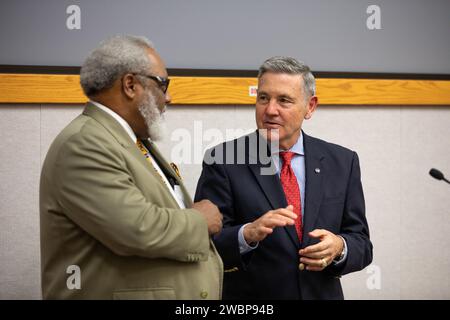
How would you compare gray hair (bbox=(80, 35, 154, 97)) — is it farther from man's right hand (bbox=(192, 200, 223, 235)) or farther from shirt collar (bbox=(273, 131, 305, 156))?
shirt collar (bbox=(273, 131, 305, 156))

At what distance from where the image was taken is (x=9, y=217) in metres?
2.74

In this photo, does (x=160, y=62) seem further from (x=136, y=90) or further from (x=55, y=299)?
(x=55, y=299)

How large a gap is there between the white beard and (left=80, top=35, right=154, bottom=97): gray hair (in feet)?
0.30

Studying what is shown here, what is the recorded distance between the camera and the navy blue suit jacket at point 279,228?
1887mm

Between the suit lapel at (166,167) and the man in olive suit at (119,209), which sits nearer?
the man in olive suit at (119,209)

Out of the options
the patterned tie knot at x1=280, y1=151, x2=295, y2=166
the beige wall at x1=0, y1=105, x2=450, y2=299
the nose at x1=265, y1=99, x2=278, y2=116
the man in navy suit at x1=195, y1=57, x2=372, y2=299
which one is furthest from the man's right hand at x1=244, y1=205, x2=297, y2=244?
the beige wall at x1=0, y1=105, x2=450, y2=299

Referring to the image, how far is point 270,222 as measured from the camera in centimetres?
168

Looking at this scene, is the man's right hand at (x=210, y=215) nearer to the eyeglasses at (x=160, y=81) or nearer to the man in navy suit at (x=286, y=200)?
the man in navy suit at (x=286, y=200)

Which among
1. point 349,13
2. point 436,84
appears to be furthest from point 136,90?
point 436,84

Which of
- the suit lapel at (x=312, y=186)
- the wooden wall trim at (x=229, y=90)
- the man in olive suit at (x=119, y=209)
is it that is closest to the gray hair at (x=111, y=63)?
the man in olive suit at (x=119, y=209)

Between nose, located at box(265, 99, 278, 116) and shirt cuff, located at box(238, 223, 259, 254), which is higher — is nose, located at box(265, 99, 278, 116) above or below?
above

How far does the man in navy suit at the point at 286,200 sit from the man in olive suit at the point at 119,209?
0.23m

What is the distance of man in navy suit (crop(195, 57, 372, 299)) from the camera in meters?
1.87

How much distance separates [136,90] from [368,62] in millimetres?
1764
